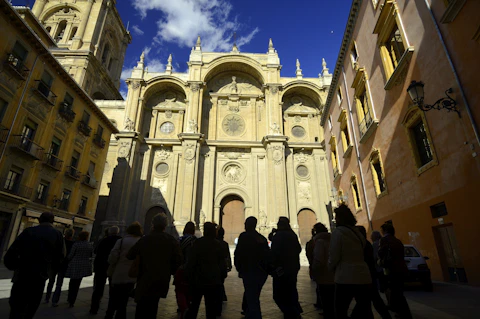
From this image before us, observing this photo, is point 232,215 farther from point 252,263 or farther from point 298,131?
point 252,263

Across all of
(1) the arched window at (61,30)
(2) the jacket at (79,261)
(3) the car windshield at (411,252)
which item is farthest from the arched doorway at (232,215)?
(1) the arched window at (61,30)

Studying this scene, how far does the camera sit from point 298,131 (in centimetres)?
2716

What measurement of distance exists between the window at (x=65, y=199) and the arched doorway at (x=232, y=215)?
38.9 feet

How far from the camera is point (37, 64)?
47.8 ft

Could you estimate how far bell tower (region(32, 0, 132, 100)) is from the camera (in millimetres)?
28188

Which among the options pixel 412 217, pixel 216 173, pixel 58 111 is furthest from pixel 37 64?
pixel 412 217

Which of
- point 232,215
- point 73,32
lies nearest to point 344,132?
point 232,215

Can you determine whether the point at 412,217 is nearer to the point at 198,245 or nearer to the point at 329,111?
the point at 198,245

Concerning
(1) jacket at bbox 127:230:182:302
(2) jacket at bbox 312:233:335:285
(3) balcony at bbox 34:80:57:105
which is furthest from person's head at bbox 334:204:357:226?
(3) balcony at bbox 34:80:57:105

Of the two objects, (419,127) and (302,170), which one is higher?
(302,170)

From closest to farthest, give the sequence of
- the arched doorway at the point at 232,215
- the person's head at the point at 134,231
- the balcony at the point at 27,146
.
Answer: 1. the person's head at the point at 134,231
2. the balcony at the point at 27,146
3. the arched doorway at the point at 232,215

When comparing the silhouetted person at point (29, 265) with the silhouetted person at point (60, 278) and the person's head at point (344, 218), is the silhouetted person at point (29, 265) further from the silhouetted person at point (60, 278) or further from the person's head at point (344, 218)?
the person's head at point (344, 218)

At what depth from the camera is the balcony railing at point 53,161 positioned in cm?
1510

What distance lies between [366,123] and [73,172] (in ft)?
60.1
